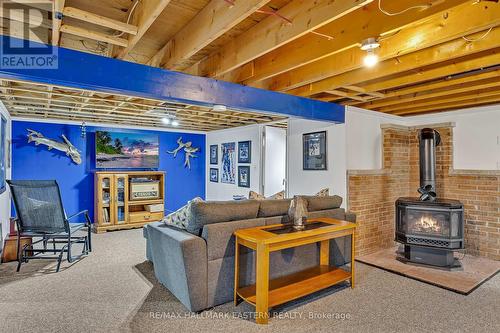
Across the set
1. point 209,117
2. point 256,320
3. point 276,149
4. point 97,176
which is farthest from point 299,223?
point 97,176

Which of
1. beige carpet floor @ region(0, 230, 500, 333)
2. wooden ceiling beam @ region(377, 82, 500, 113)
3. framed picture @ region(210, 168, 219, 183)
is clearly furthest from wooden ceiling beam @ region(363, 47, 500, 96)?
framed picture @ region(210, 168, 219, 183)

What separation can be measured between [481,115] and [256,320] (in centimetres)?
452

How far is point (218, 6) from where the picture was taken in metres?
1.94

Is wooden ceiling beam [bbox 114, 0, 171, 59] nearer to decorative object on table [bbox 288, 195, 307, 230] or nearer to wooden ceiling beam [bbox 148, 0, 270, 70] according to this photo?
wooden ceiling beam [bbox 148, 0, 270, 70]

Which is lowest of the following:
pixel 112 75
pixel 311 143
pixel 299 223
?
pixel 299 223

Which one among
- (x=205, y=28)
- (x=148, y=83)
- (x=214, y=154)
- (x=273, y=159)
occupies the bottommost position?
(x=273, y=159)

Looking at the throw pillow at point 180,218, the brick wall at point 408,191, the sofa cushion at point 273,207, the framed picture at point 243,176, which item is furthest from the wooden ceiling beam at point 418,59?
the framed picture at point 243,176

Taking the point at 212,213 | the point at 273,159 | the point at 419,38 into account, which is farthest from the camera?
the point at 273,159

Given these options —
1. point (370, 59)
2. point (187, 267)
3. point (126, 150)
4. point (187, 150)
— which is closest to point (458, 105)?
point (370, 59)

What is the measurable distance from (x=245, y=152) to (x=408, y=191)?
11.4 ft

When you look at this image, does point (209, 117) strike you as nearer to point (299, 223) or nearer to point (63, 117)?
point (63, 117)

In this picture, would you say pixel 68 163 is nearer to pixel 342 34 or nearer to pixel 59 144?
pixel 59 144

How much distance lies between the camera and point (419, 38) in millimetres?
2236

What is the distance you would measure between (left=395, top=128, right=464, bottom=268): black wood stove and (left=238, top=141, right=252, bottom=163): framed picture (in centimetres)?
344
